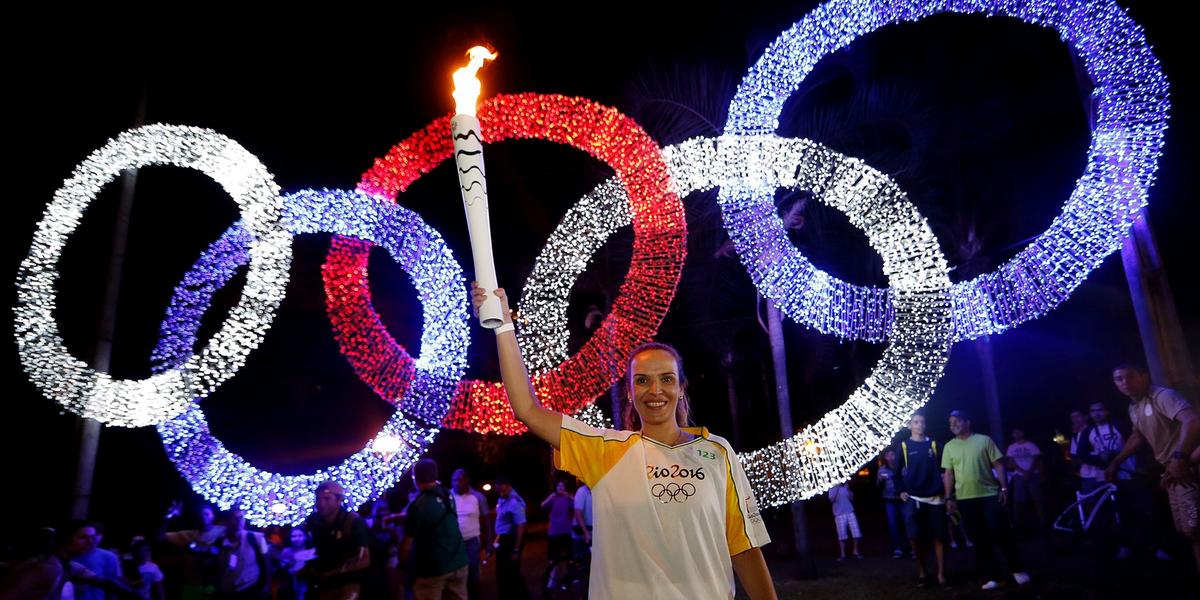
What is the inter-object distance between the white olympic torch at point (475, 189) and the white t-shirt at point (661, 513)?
22.7 inches

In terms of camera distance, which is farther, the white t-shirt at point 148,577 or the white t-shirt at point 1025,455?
the white t-shirt at point 1025,455

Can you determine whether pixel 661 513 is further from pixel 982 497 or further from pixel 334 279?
pixel 334 279

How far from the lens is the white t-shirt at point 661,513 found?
264cm

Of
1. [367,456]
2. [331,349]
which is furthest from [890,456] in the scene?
[331,349]

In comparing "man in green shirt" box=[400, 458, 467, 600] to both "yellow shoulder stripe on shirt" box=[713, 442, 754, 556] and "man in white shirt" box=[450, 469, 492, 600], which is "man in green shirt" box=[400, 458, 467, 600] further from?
"yellow shoulder stripe on shirt" box=[713, 442, 754, 556]

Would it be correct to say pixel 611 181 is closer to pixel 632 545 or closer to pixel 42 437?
pixel 632 545

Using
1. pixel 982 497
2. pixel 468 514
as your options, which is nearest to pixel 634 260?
pixel 468 514

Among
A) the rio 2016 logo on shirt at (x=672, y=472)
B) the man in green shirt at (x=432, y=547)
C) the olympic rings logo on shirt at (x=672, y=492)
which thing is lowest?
the man in green shirt at (x=432, y=547)

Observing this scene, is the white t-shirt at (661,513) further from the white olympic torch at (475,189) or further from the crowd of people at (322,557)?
the crowd of people at (322,557)

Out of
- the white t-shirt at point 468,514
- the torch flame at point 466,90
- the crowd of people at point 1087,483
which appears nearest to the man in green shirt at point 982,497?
the crowd of people at point 1087,483

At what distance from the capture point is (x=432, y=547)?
6902mm

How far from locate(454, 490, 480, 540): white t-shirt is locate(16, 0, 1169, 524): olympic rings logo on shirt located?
1.01 metres

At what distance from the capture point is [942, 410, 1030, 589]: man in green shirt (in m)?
8.49

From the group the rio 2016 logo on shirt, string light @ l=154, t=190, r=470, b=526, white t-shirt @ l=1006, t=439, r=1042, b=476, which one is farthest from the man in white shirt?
white t-shirt @ l=1006, t=439, r=1042, b=476
